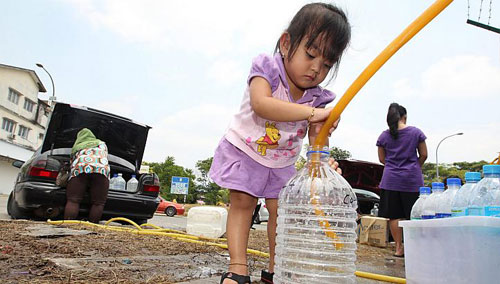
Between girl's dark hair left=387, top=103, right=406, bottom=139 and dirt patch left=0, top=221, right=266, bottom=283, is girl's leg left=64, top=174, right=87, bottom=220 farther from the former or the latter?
girl's dark hair left=387, top=103, right=406, bottom=139

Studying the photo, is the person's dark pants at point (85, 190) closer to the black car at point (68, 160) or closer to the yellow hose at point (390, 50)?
the black car at point (68, 160)

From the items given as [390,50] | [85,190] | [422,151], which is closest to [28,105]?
[85,190]

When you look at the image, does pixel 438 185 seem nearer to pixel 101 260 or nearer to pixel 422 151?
pixel 422 151

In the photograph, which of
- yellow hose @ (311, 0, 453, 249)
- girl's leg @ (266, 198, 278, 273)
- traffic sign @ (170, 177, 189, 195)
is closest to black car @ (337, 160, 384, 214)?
girl's leg @ (266, 198, 278, 273)

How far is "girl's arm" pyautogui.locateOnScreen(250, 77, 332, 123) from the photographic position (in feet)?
5.47

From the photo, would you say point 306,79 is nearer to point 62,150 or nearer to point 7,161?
point 62,150

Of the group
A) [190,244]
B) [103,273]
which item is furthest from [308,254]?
[190,244]

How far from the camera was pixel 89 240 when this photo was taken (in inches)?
123

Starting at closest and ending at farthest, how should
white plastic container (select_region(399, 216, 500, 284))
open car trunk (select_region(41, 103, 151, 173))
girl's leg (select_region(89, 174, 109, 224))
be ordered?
white plastic container (select_region(399, 216, 500, 284)) → girl's leg (select_region(89, 174, 109, 224)) → open car trunk (select_region(41, 103, 151, 173))

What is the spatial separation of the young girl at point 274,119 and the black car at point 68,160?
3888 mm

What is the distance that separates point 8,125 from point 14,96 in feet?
11.1

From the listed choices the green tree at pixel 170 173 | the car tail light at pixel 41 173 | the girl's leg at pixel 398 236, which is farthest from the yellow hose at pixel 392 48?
the green tree at pixel 170 173

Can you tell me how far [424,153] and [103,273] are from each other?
4.24m

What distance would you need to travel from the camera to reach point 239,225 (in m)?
2.01
